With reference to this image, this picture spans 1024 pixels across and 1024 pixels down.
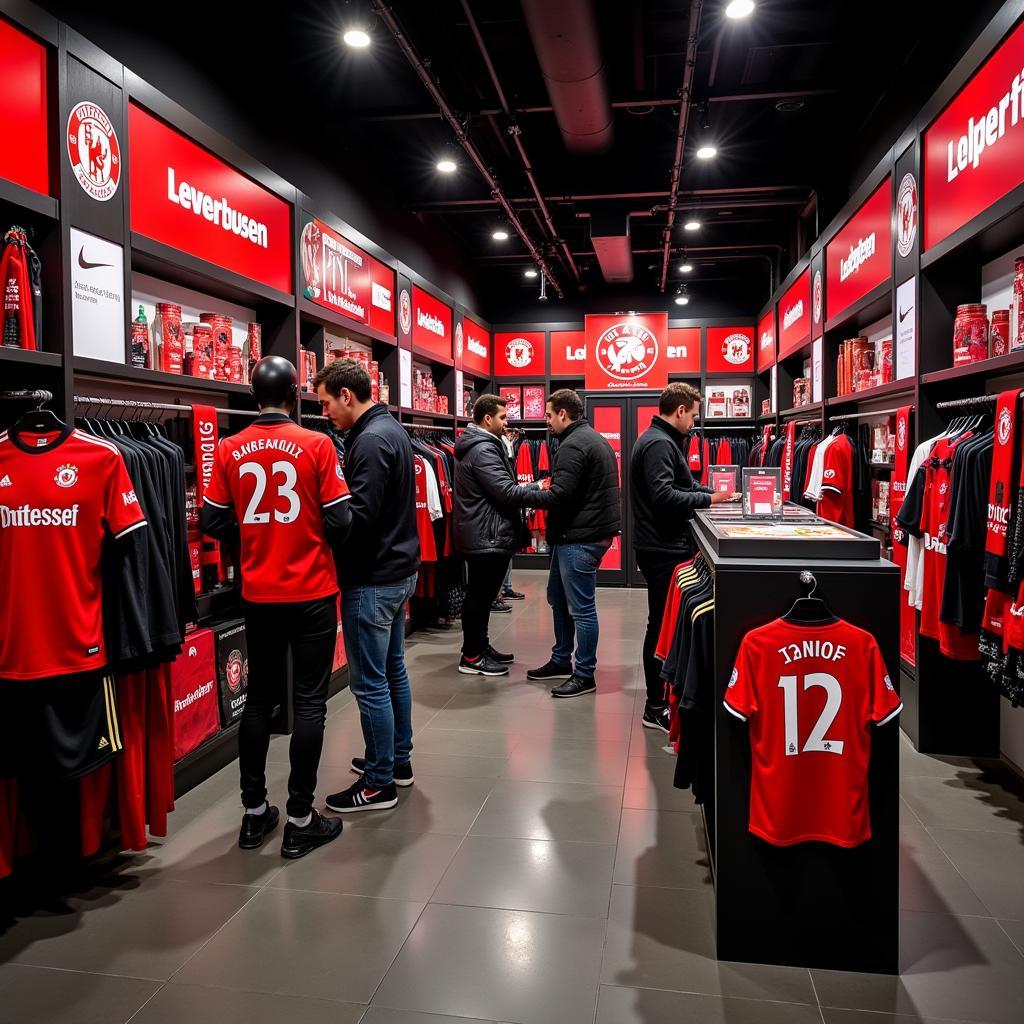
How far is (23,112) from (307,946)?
2.81m

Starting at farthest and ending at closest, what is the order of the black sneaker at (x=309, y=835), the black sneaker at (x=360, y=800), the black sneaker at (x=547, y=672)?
the black sneaker at (x=547, y=672) < the black sneaker at (x=360, y=800) < the black sneaker at (x=309, y=835)

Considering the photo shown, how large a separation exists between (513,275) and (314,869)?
9.65 m

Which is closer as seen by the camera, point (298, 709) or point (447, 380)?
point (298, 709)

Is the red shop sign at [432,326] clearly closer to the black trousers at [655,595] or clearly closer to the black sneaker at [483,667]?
the black sneaker at [483,667]

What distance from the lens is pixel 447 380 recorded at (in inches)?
337

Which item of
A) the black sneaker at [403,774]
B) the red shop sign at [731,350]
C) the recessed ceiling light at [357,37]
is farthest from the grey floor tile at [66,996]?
the red shop sign at [731,350]

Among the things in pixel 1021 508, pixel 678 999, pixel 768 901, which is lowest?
pixel 678 999

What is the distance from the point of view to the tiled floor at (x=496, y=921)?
209 centimetres

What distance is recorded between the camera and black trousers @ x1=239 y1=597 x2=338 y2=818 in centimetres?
291

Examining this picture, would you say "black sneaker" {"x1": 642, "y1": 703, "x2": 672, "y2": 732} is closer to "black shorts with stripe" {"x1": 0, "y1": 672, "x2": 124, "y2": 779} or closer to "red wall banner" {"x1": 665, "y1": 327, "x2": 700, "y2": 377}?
"black shorts with stripe" {"x1": 0, "y1": 672, "x2": 124, "y2": 779}

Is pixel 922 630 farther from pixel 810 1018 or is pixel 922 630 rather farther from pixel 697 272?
pixel 697 272

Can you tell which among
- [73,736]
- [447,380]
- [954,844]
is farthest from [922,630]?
[447,380]

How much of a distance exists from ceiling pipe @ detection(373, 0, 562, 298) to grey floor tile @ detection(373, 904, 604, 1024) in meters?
4.14

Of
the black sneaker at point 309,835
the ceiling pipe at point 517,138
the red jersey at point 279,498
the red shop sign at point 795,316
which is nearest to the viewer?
the red jersey at point 279,498
